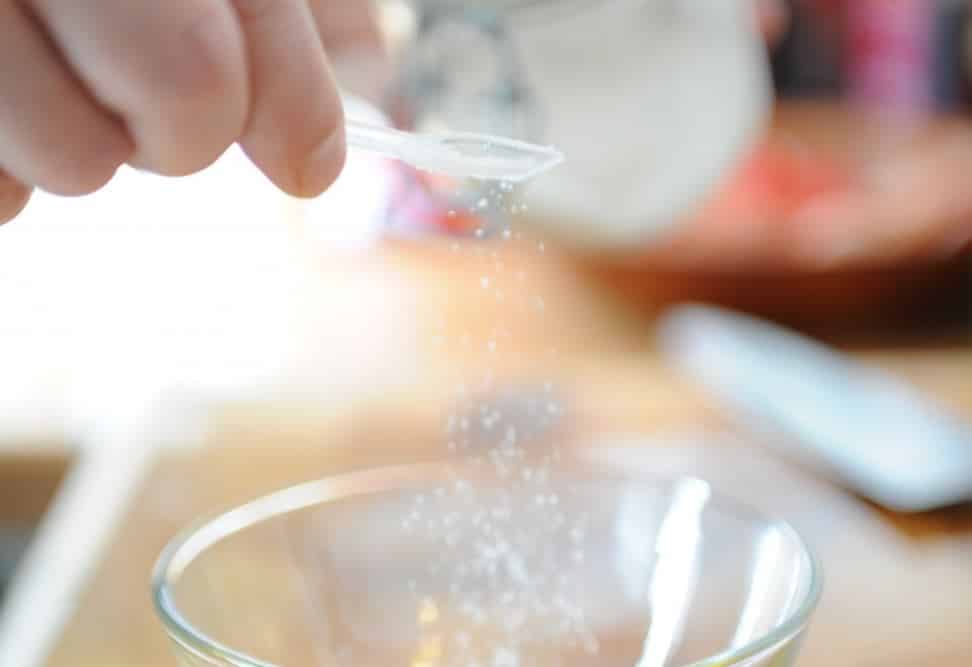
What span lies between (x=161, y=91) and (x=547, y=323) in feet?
1.97

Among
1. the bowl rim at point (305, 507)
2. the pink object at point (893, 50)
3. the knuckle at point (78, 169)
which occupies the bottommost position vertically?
the bowl rim at point (305, 507)

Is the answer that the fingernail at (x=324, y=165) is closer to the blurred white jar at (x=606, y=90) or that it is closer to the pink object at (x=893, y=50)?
the blurred white jar at (x=606, y=90)

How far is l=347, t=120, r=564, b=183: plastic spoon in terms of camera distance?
1.06 feet

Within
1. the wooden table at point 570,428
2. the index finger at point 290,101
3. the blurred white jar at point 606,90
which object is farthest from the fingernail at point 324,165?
the blurred white jar at point 606,90

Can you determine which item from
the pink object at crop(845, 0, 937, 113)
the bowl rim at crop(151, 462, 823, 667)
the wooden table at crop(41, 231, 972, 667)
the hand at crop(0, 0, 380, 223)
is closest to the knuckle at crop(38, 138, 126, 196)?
the hand at crop(0, 0, 380, 223)

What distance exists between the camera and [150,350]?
84 centimetres

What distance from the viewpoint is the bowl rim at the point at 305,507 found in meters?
0.30

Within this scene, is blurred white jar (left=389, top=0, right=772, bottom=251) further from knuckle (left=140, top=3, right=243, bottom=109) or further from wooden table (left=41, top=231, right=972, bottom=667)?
knuckle (left=140, top=3, right=243, bottom=109)

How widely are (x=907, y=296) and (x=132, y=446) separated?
1.67 feet

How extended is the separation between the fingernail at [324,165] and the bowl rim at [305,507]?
11 centimetres

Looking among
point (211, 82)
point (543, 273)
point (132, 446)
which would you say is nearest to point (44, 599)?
point (132, 446)

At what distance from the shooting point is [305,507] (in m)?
0.40

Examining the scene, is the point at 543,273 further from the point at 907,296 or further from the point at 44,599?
the point at 44,599

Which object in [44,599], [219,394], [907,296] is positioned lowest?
[44,599]
